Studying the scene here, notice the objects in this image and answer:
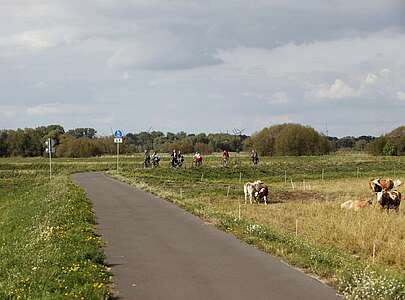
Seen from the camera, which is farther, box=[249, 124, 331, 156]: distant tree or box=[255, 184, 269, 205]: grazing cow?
box=[249, 124, 331, 156]: distant tree

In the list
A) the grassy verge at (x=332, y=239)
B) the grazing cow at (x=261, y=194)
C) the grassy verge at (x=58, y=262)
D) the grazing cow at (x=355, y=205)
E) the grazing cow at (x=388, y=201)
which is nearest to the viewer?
the grassy verge at (x=58, y=262)

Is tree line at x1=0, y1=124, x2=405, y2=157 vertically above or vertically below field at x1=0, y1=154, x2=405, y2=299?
above

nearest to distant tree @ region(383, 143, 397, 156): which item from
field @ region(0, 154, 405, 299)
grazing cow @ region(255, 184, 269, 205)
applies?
field @ region(0, 154, 405, 299)

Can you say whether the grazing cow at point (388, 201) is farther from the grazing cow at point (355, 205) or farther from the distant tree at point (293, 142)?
the distant tree at point (293, 142)

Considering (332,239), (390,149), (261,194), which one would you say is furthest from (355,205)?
(390,149)

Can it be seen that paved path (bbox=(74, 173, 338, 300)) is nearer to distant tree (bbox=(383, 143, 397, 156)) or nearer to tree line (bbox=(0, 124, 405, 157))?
distant tree (bbox=(383, 143, 397, 156))

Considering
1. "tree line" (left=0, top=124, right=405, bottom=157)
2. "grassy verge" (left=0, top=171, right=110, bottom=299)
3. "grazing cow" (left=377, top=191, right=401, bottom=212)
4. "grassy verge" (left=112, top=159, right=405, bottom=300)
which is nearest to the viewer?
"grassy verge" (left=0, top=171, right=110, bottom=299)

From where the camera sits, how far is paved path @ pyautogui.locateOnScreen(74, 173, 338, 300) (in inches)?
385

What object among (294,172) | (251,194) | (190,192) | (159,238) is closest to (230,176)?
(294,172)

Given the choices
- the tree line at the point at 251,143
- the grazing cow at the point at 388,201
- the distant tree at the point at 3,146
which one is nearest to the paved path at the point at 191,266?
the grazing cow at the point at 388,201

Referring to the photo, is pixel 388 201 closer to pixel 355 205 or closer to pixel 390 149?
pixel 355 205

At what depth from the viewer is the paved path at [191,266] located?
32.1ft

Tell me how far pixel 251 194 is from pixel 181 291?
21.6m

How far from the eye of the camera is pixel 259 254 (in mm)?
13469
